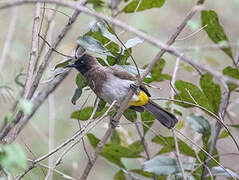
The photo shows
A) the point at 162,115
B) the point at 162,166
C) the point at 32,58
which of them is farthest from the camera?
the point at 162,115

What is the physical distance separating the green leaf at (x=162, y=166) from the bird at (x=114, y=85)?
45 cm

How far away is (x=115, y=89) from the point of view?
10.2 ft

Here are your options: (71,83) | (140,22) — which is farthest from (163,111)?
(71,83)

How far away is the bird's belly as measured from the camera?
302cm

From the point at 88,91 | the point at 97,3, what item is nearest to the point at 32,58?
the point at 97,3

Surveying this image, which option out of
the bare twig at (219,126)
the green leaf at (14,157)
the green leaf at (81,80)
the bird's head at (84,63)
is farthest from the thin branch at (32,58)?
Answer: the bare twig at (219,126)

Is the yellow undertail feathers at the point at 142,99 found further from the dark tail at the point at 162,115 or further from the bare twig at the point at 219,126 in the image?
the bare twig at the point at 219,126

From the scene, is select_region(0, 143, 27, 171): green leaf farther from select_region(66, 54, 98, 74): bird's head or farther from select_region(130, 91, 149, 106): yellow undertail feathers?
select_region(130, 91, 149, 106): yellow undertail feathers

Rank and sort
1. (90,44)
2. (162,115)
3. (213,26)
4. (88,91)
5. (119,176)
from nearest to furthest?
1. (90,44)
2. (213,26)
3. (119,176)
4. (162,115)
5. (88,91)

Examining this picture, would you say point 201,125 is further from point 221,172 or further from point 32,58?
point 32,58

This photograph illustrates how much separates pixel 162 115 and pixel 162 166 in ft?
1.94

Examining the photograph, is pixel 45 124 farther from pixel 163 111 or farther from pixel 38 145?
pixel 163 111

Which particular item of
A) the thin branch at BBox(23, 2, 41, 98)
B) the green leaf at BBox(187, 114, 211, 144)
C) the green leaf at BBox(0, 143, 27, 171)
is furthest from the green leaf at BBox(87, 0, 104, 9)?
the green leaf at BBox(0, 143, 27, 171)

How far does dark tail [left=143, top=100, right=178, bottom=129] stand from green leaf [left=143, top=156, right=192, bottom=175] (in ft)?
1.19
